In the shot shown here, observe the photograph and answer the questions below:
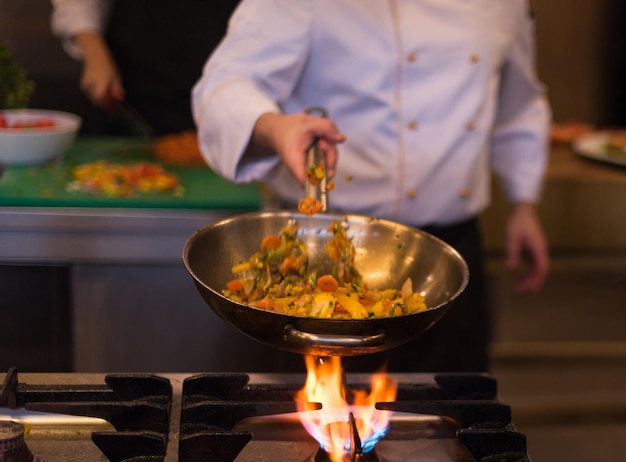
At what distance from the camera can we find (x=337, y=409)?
100 centimetres

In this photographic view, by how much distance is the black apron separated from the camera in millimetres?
A: 2381

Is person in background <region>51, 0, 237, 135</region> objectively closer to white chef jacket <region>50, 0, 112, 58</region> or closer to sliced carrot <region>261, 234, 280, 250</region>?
white chef jacket <region>50, 0, 112, 58</region>

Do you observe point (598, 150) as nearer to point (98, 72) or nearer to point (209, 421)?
point (98, 72)

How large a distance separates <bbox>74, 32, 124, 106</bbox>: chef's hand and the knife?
0.05 feet

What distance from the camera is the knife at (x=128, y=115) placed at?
6.86 ft

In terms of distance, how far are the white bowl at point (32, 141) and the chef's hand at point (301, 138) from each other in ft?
2.72

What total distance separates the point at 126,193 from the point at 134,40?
842 millimetres

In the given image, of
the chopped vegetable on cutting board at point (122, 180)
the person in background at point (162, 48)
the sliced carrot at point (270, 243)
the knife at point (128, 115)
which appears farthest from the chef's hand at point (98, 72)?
the sliced carrot at point (270, 243)

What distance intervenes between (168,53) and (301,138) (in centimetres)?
141

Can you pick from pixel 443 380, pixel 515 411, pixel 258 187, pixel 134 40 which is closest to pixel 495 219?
pixel 515 411

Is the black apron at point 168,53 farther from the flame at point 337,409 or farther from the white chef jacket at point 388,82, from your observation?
the flame at point 337,409

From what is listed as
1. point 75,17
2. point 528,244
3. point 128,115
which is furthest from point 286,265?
point 75,17

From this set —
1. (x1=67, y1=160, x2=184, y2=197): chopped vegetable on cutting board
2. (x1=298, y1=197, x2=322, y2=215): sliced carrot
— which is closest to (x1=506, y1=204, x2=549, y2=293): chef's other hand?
(x1=67, y1=160, x2=184, y2=197): chopped vegetable on cutting board

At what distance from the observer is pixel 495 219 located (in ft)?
7.64
